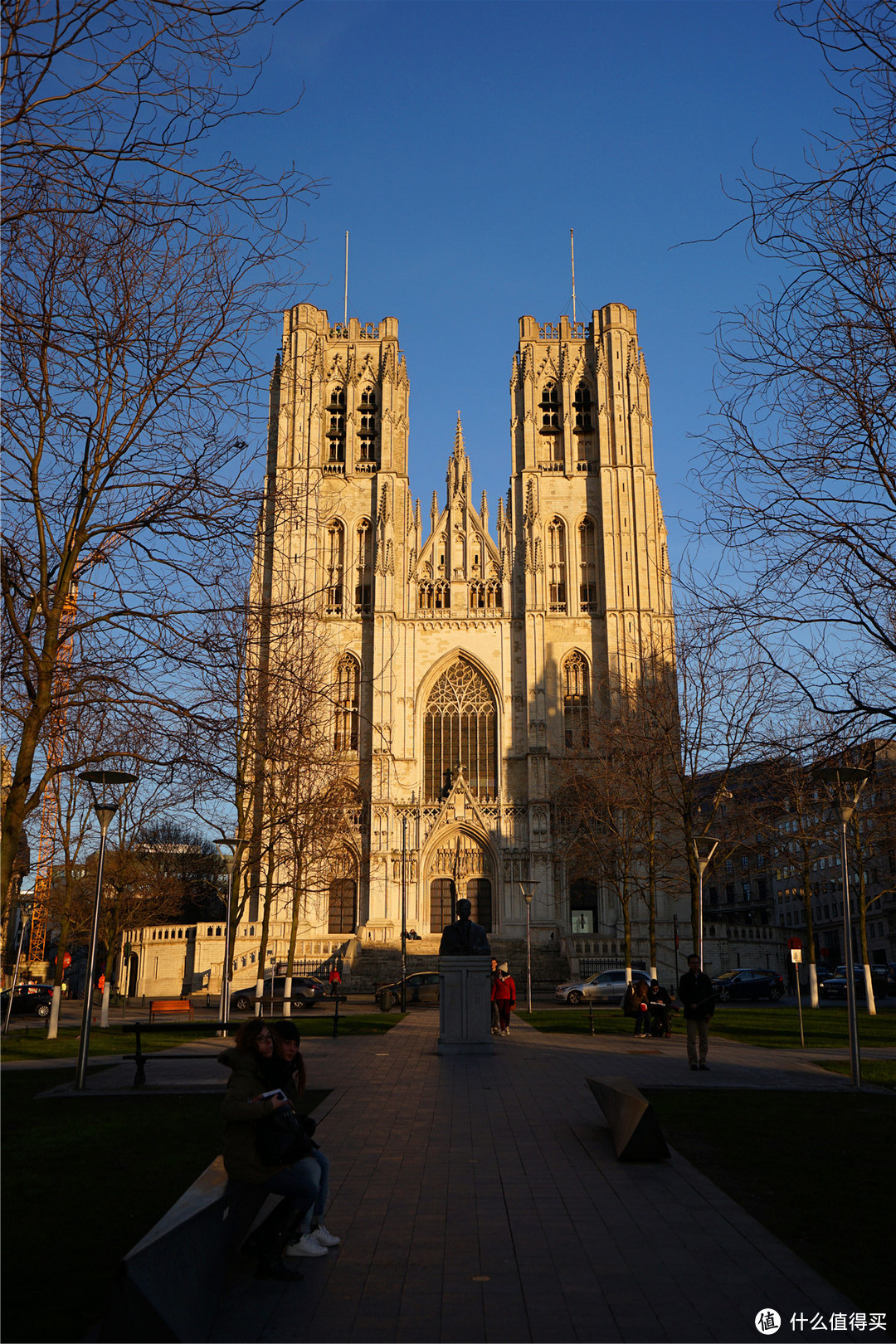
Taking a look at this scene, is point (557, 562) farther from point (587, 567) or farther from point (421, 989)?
point (421, 989)

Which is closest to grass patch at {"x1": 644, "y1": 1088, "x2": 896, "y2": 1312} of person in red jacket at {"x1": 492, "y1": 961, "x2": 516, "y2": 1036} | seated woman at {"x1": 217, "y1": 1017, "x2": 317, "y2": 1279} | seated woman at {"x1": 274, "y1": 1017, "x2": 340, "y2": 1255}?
seated woman at {"x1": 274, "y1": 1017, "x2": 340, "y2": 1255}

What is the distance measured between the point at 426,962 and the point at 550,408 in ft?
95.7

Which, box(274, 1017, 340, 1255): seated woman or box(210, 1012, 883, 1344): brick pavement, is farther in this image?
box(274, 1017, 340, 1255): seated woman

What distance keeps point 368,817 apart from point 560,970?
1094 cm

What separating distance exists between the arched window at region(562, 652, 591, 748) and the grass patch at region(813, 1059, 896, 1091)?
33445 millimetres

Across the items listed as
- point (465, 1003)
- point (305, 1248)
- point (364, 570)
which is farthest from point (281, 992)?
point (364, 570)

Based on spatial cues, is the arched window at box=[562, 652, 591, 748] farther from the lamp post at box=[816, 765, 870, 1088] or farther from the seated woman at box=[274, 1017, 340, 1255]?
the seated woman at box=[274, 1017, 340, 1255]

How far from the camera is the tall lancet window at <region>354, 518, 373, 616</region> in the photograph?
2066 inches

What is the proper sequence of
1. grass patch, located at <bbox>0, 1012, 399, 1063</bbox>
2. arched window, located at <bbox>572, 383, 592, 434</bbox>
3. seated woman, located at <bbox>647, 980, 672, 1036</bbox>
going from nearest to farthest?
grass patch, located at <bbox>0, 1012, 399, 1063</bbox> → seated woman, located at <bbox>647, 980, 672, 1036</bbox> → arched window, located at <bbox>572, 383, 592, 434</bbox>

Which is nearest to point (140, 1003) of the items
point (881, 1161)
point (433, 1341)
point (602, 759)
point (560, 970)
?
point (560, 970)

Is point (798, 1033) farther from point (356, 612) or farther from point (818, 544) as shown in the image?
point (356, 612)

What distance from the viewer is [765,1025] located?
81.6 ft

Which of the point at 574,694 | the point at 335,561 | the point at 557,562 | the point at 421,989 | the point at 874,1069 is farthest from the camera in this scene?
the point at 557,562

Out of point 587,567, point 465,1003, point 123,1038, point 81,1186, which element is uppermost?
point 587,567
